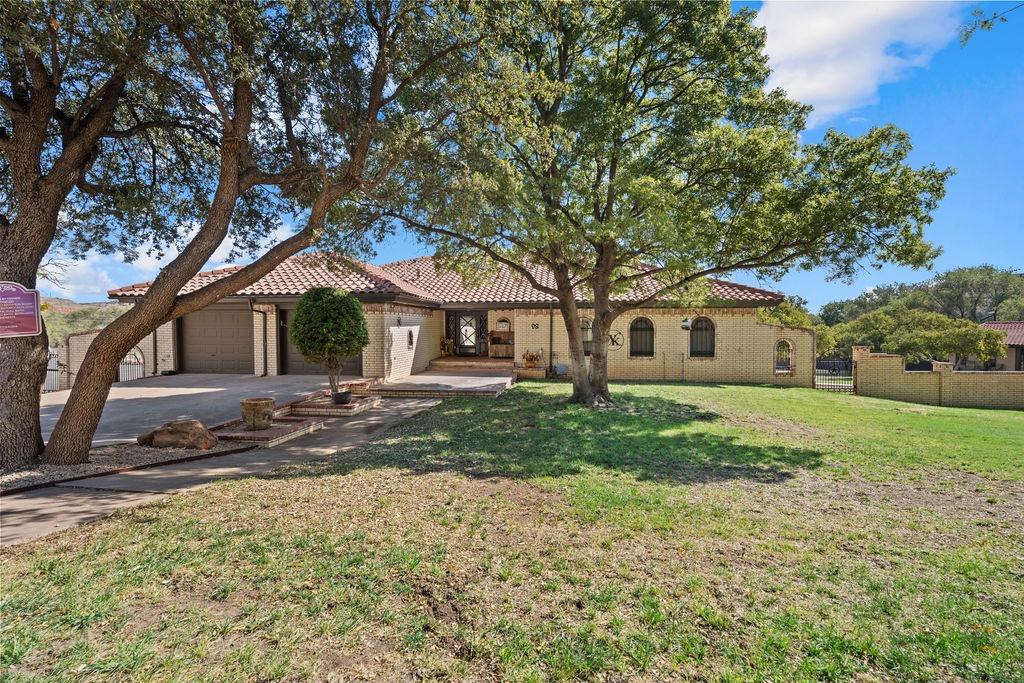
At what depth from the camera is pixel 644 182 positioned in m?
10.0

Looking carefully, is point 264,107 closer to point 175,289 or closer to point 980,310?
point 175,289

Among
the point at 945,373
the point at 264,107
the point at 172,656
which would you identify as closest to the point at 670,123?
the point at 264,107

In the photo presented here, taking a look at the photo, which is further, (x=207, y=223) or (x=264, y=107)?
(x=264, y=107)

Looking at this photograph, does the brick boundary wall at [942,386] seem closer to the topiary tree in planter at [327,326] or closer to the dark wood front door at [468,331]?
the dark wood front door at [468,331]

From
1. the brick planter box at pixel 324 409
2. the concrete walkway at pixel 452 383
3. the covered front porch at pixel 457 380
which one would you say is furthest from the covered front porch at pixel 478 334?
the brick planter box at pixel 324 409

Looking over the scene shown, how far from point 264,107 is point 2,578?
7.64 metres

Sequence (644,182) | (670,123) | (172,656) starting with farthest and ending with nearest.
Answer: (670,123), (644,182), (172,656)

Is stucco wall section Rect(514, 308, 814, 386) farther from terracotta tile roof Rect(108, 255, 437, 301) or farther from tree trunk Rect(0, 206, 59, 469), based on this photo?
tree trunk Rect(0, 206, 59, 469)

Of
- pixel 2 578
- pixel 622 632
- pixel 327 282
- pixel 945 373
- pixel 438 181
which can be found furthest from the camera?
pixel 945 373

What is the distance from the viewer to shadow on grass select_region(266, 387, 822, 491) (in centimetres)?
661

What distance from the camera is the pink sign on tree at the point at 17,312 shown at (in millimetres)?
6105

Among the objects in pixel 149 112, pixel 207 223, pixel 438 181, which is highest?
pixel 149 112

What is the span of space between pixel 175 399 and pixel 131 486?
290 inches

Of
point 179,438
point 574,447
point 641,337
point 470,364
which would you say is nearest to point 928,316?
point 641,337
